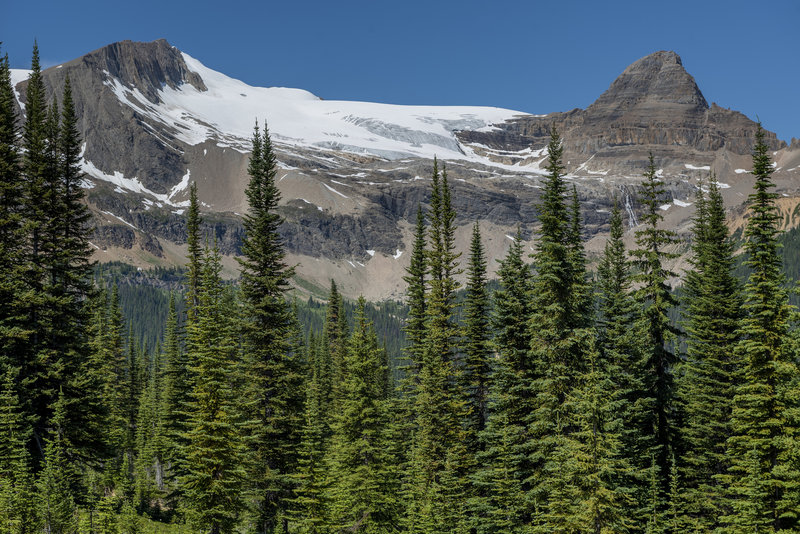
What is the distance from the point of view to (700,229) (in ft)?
186

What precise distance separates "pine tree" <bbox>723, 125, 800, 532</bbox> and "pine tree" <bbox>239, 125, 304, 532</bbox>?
24.2 m

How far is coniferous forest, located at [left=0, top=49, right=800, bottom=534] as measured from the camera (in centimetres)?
3075

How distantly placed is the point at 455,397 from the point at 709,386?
1660 cm

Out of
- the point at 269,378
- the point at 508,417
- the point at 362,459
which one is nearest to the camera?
the point at 269,378

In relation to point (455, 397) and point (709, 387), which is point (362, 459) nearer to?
point (455, 397)

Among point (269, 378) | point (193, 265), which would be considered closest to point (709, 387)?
point (269, 378)

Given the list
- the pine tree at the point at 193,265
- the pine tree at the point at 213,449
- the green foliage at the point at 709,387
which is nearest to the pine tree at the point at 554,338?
the green foliage at the point at 709,387

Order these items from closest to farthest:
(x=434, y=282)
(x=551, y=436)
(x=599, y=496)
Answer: (x=599, y=496) < (x=551, y=436) < (x=434, y=282)

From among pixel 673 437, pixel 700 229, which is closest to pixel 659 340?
pixel 673 437

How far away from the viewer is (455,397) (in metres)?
44.0

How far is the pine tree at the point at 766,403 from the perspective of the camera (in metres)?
32.4

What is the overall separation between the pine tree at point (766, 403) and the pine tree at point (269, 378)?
79.3 ft

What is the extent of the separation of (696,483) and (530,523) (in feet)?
47.4

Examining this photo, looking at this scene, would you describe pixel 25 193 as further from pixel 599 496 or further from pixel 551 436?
pixel 599 496
